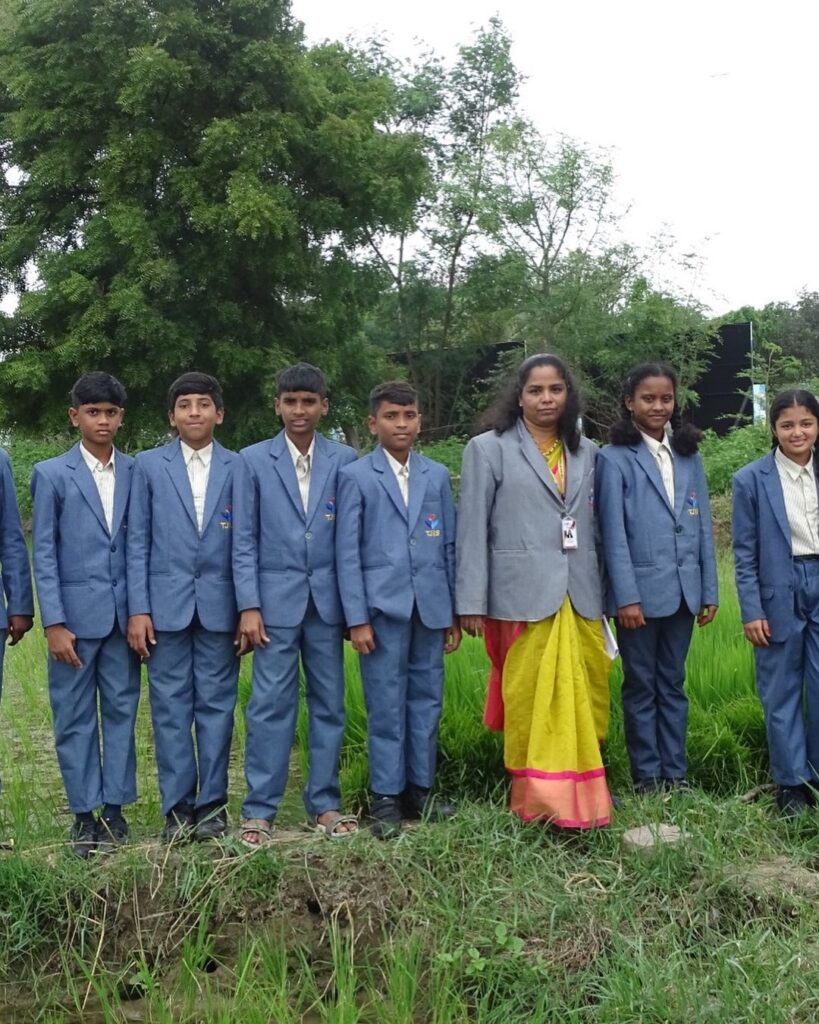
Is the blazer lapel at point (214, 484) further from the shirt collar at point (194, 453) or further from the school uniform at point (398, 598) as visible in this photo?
the school uniform at point (398, 598)

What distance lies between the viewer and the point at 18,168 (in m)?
14.2

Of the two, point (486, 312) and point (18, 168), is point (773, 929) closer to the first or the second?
point (18, 168)

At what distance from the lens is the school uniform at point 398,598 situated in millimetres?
3799

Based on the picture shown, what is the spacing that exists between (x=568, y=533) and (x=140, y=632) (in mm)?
1483

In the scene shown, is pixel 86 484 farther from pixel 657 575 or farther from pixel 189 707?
pixel 657 575

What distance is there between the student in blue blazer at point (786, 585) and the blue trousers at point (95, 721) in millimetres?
2228

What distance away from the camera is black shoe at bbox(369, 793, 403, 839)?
12.0 feet

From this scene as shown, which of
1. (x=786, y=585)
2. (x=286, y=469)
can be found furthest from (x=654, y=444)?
(x=286, y=469)

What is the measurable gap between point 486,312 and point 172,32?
27.7 ft

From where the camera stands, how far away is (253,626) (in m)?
3.70

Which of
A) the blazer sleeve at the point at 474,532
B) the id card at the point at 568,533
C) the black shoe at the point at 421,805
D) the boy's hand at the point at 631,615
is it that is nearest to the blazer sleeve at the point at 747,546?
the boy's hand at the point at 631,615

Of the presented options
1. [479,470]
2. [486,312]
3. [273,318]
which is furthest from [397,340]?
[479,470]

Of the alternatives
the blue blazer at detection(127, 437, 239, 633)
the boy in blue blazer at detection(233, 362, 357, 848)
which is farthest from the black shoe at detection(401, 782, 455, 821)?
the blue blazer at detection(127, 437, 239, 633)

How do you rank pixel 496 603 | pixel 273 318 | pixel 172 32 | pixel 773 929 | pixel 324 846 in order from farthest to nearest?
1. pixel 273 318
2. pixel 172 32
3. pixel 496 603
4. pixel 324 846
5. pixel 773 929
